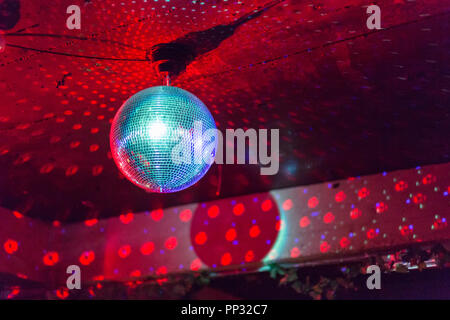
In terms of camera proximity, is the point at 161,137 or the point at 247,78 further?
the point at 247,78

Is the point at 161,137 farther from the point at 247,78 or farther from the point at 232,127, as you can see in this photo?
the point at 232,127

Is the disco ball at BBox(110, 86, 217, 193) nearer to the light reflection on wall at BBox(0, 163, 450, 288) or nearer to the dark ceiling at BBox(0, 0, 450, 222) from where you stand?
the dark ceiling at BBox(0, 0, 450, 222)

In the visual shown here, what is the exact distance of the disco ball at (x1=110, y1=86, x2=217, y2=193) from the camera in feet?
6.61

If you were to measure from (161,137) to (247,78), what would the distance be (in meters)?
0.90

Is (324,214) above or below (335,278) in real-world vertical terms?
above

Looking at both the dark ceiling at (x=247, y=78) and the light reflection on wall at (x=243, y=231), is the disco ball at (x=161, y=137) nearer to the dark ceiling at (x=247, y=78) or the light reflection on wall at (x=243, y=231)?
the dark ceiling at (x=247, y=78)

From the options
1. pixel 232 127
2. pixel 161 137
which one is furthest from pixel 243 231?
pixel 161 137

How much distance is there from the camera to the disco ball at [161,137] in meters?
2.01

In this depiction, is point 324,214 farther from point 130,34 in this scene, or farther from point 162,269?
point 130,34

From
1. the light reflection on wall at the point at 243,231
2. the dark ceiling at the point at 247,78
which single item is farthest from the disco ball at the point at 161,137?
the light reflection on wall at the point at 243,231

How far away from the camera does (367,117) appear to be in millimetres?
3156

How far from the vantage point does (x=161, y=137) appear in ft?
6.57
